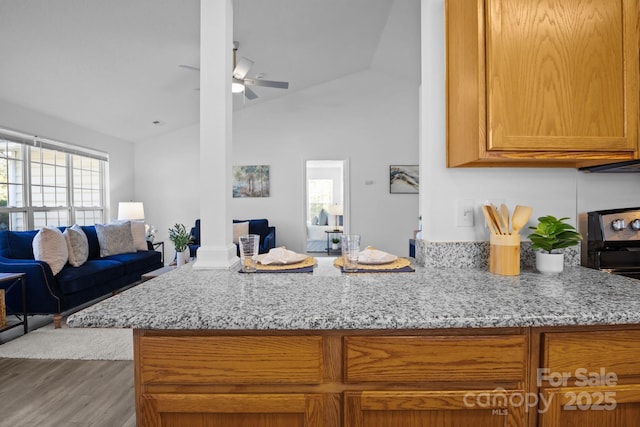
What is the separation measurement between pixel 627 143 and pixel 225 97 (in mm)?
1516

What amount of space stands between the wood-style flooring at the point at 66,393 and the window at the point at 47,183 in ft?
7.09

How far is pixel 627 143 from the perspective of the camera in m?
1.20

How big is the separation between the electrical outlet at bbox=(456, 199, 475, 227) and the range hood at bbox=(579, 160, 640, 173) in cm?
51

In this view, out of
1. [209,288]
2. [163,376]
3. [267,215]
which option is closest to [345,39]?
[267,215]

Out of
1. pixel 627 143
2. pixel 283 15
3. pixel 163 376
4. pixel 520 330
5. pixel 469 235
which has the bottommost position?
pixel 163 376

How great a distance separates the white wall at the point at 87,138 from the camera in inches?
150

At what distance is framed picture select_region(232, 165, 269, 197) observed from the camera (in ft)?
19.6

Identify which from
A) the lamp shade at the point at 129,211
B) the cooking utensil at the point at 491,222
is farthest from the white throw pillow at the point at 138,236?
the cooking utensil at the point at 491,222

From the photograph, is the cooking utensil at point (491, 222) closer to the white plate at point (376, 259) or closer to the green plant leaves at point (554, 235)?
the green plant leaves at point (554, 235)

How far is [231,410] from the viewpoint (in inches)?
34.3

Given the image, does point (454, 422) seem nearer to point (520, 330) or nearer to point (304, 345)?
point (520, 330)

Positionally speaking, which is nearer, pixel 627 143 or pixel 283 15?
pixel 627 143

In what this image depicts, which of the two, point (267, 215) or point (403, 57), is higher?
point (403, 57)

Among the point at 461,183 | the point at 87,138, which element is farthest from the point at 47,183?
the point at 461,183
